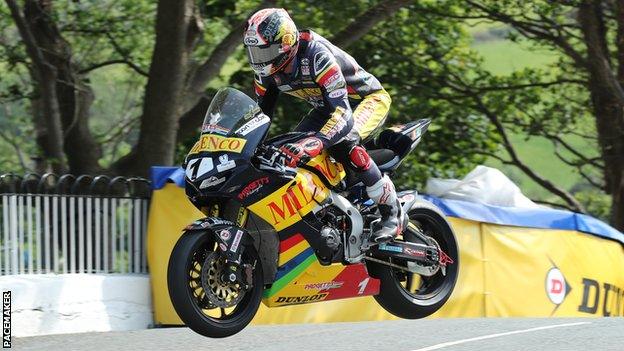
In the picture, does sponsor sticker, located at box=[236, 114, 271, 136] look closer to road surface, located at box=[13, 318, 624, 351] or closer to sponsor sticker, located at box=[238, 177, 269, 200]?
sponsor sticker, located at box=[238, 177, 269, 200]

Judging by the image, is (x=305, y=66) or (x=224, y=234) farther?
(x=305, y=66)

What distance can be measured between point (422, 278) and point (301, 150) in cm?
214

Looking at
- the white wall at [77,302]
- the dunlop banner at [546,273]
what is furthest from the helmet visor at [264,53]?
the dunlop banner at [546,273]

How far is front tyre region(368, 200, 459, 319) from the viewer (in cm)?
861

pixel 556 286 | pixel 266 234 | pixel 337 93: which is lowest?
pixel 556 286

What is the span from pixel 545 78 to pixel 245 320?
16556 millimetres

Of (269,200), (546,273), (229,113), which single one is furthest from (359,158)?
(546,273)

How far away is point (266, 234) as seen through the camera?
7.62m

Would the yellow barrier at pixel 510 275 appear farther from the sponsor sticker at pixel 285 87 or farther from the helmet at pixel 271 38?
the helmet at pixel 271 38

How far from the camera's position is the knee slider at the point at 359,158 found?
316 inches

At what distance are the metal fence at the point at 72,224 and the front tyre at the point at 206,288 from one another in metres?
4.02

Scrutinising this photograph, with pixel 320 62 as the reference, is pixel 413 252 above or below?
below

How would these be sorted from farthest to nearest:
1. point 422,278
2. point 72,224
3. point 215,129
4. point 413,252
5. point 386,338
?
1. point 72,224
2. point 386,338
3. point 422,278
4. point 413,252
5. point 215,129

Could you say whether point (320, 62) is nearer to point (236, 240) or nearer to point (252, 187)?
point (252, 187)
